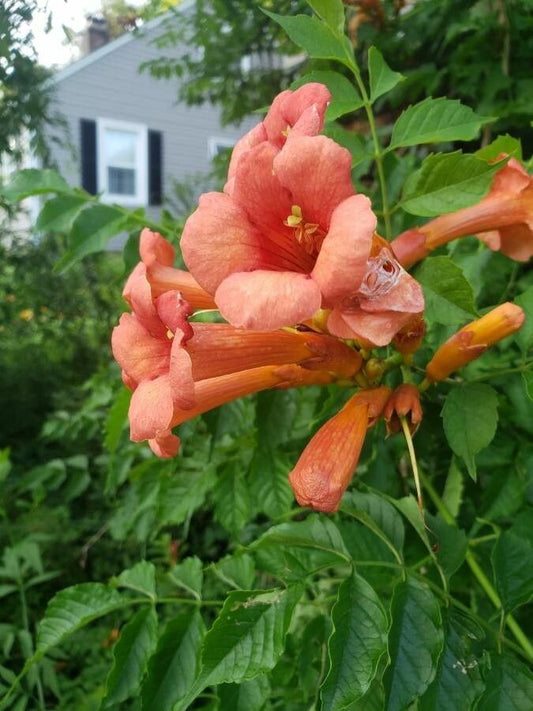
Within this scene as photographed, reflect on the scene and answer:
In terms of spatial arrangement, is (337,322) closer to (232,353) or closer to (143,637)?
(232,353)

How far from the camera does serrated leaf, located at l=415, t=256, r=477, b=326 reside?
1.04 metres

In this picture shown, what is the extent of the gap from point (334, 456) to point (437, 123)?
0.64 m

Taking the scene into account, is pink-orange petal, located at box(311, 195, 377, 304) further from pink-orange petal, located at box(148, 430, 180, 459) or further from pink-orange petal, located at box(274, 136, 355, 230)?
pink-orange petal, located at box(148, 430, 180, 459)

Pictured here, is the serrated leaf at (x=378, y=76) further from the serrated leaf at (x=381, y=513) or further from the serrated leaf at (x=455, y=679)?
the serrated leaf at (x=455, y=679)

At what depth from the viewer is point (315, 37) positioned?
1.17 m

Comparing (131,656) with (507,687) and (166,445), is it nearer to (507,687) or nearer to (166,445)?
(166,445)

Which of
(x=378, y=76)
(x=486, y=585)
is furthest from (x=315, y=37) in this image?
(x=486, y=585)

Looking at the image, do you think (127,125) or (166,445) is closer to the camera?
(166,445)

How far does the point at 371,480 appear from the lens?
1555 millimetres

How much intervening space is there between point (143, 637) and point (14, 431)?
578cm

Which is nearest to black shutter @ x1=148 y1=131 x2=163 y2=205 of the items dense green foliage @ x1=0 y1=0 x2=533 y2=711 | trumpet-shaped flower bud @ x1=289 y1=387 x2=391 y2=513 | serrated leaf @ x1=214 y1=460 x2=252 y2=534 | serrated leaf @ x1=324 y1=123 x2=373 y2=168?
dense green foliage @ x1=0 y1=0 x2=533 y2=711

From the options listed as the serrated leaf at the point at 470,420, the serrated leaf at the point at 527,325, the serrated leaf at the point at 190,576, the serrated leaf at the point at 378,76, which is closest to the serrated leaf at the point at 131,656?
the serrated leaf at the point at 190,576

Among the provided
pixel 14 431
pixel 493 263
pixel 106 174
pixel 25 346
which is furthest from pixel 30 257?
pixel 106 174

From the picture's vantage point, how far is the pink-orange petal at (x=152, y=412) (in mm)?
852
